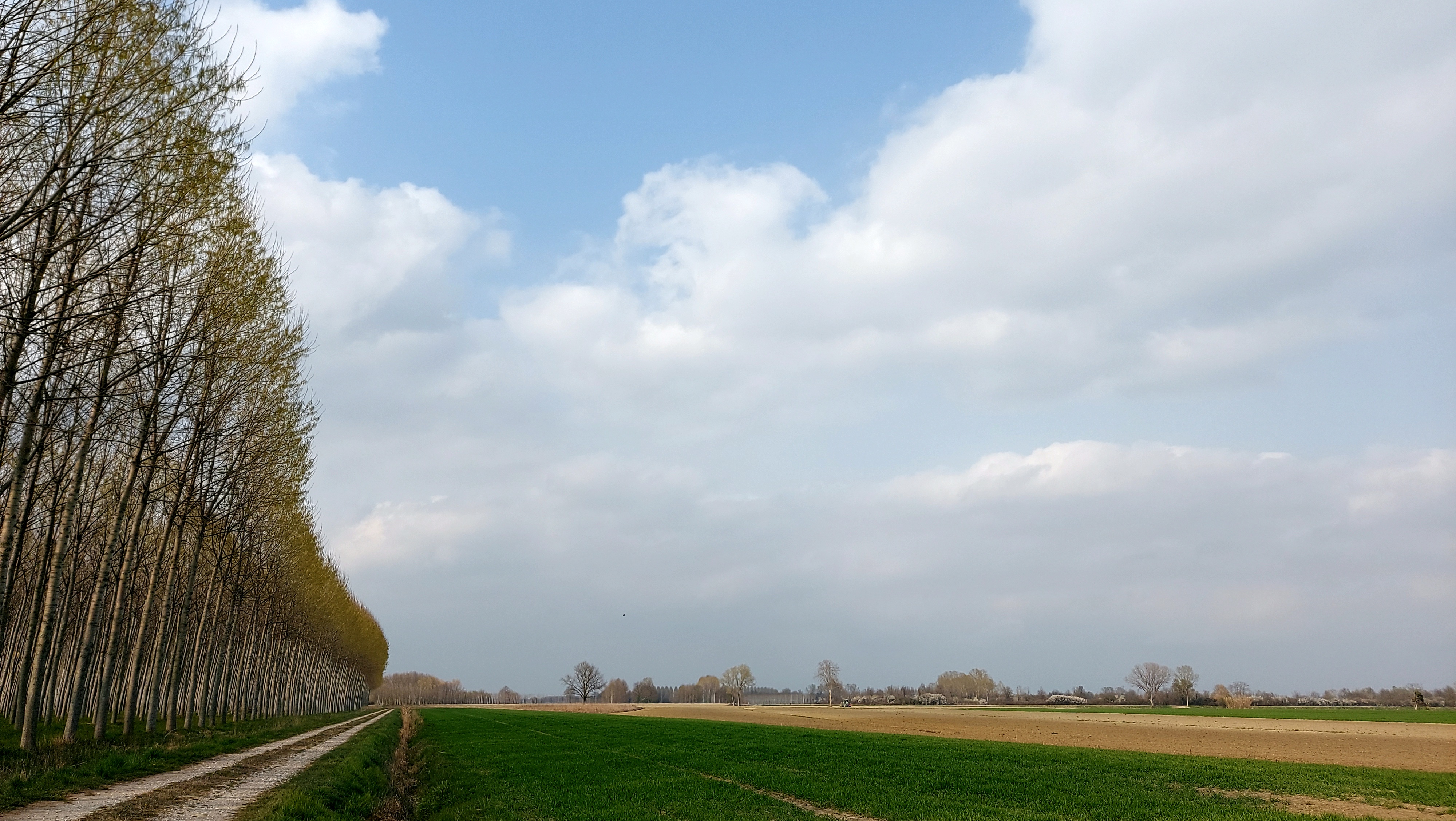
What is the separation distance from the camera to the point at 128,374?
15805 mm

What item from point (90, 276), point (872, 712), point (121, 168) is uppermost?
point (121, 168)

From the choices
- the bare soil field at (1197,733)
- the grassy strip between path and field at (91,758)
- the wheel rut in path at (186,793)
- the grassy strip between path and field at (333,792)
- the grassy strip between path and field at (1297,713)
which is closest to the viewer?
the wheel rut in path at (186,793)

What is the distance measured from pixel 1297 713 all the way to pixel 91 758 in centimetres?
19695

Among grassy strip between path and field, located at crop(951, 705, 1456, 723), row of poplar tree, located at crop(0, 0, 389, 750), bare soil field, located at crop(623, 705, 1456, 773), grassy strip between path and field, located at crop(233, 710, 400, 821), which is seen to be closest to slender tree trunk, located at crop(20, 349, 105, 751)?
row of poplar tree, located at crop(0, 0, 389, 750)

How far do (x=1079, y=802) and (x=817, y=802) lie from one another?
790cm

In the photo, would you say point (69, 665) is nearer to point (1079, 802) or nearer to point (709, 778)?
point (709, 778)

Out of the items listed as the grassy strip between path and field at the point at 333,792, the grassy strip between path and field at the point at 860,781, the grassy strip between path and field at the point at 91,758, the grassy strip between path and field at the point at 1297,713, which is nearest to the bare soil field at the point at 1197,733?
the grassy strip between path and field at the point at 1297,713

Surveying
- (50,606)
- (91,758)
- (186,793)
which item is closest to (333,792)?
(186,793)

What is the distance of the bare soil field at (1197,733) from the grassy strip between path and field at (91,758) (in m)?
47.6

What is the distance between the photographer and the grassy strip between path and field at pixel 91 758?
54.7 feet

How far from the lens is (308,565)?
5800cm

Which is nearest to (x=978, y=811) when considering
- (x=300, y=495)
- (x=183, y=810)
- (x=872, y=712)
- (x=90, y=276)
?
(x=183, y=810)

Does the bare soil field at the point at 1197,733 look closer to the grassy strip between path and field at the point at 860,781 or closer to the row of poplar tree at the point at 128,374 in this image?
the grassy strip between path and field at the point at 860,781

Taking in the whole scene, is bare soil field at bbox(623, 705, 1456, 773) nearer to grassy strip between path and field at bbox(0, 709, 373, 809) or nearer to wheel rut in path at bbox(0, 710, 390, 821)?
wheel rut in path at bbox(0, 710, 390, 821)
